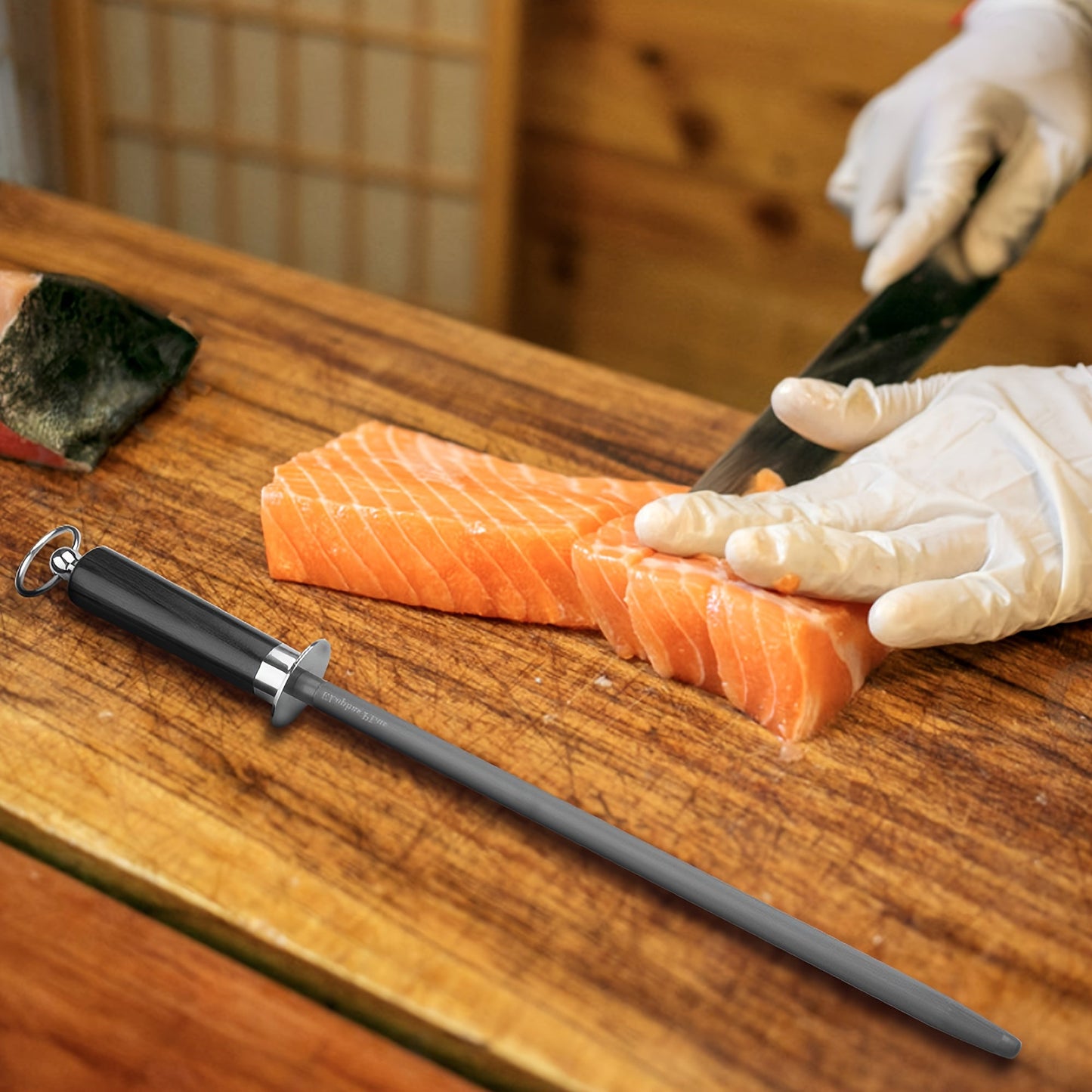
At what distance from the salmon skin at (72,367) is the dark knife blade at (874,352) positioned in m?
0.91

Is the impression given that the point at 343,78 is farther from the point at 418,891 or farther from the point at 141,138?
the point at 418,891

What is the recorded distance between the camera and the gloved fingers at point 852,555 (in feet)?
4.73

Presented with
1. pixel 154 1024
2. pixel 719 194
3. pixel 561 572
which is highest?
pixel 561 572

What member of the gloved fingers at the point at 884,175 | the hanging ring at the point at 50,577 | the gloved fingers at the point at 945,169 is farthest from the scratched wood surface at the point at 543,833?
the gloved fingers at the point at 884,175

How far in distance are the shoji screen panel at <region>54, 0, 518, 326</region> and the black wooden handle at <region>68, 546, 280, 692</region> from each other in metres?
2.56

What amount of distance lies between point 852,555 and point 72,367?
121 centimetres

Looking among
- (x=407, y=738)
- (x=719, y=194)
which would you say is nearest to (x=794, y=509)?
(x=407, y=738)

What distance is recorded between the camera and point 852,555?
58.0 inches

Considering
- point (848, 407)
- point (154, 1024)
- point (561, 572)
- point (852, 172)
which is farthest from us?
point (852, 172)

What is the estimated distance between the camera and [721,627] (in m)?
1.45

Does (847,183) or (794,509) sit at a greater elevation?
(847,183)

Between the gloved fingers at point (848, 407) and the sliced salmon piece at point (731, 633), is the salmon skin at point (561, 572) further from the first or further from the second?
the gloved fingers at point (848, 407)

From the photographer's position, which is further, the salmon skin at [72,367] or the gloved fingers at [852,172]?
the gloved fingers at [852,172]

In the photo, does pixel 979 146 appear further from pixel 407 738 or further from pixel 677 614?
pixel 407 738
